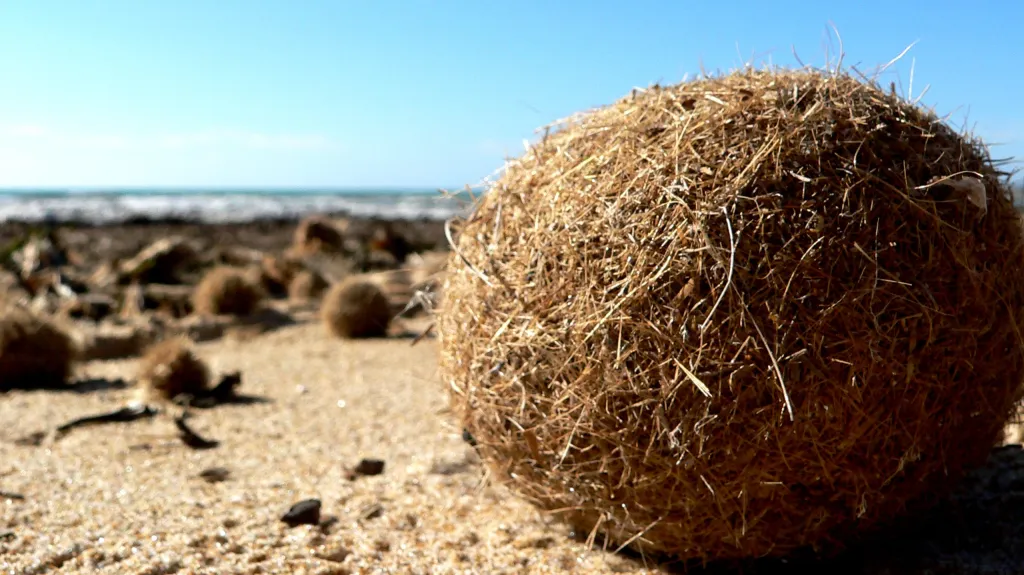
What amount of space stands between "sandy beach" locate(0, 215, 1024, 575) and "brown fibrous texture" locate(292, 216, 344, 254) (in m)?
9.64

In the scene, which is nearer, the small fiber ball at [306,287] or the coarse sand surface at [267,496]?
the coarse sand surface at [267,496]

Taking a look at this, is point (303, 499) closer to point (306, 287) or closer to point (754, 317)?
point (754, 317)

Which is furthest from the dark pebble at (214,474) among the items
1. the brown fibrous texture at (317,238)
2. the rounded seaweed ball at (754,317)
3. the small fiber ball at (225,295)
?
the brown fibrous texture at (317,238)

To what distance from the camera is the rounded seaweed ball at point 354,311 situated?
33.8 feet

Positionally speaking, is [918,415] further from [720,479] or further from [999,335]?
[720,479]

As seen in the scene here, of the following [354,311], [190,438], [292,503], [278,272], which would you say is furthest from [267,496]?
[278,272]

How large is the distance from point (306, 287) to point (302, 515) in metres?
9.59

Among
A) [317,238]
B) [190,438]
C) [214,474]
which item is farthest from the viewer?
[317,238]

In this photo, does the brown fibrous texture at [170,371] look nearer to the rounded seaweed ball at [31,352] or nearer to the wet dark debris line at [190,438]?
the rounded seaweed ball at [31,352]

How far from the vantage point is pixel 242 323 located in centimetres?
1119

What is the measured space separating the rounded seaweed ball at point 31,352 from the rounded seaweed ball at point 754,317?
617 centimetres

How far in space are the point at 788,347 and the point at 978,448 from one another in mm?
1214

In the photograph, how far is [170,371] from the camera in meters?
7.08

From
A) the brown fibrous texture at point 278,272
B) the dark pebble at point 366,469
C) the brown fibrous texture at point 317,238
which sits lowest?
the dark pebble at point 366,469
